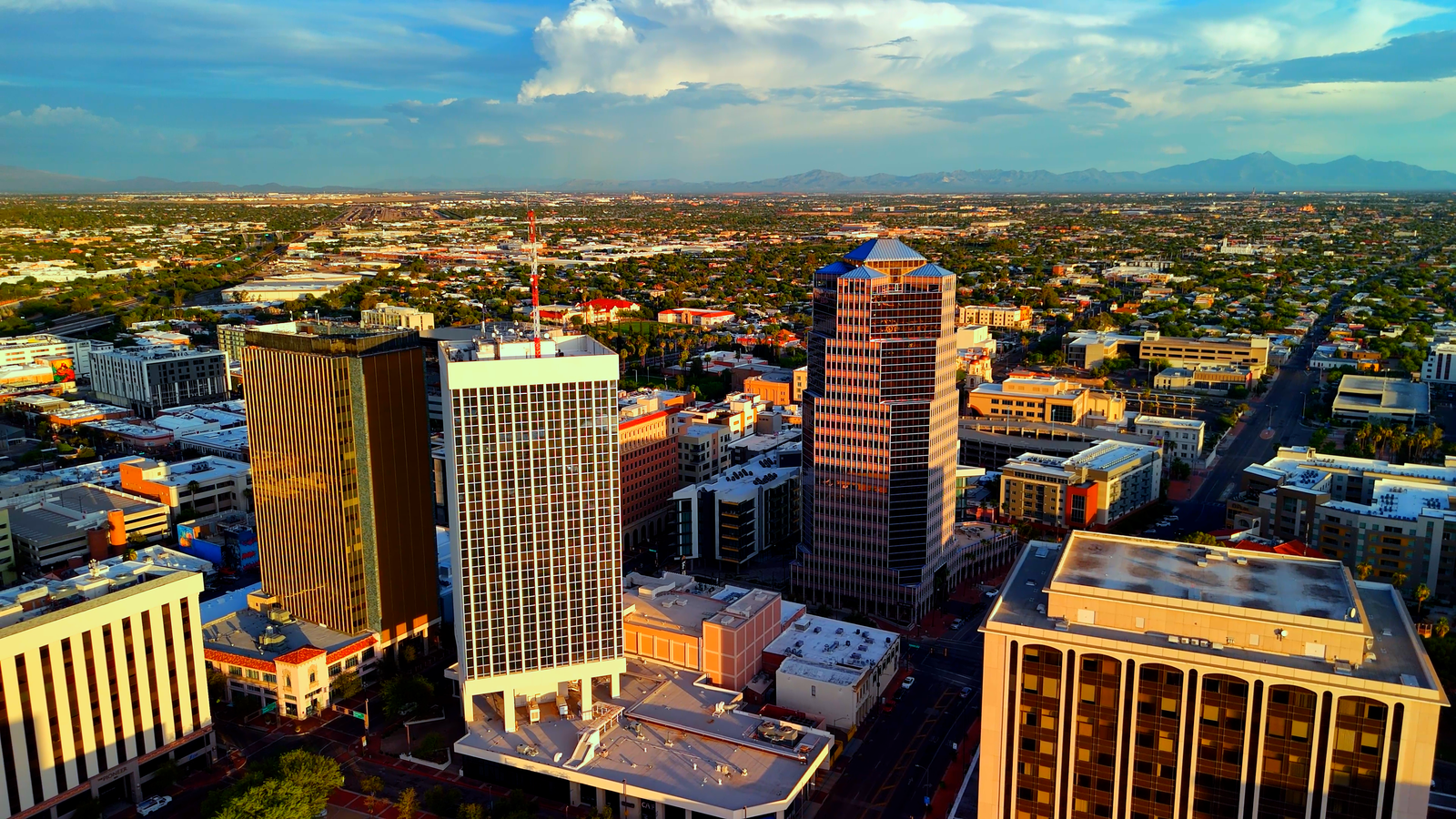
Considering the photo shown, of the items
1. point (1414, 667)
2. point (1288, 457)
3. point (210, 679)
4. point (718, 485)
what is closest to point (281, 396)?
point (210, 679)

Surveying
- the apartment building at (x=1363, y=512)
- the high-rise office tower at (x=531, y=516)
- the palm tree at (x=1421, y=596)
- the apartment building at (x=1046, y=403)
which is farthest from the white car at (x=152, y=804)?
the apartment building at (x=1046, y=403)

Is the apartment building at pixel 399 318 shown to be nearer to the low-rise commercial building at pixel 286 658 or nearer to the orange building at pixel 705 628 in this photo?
the low-rise commercial building at pixel 286 658

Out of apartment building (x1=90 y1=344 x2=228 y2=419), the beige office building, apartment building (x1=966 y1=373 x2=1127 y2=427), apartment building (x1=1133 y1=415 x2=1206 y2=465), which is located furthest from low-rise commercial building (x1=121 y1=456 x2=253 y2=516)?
apartment building (x1=1133 y1=415 x2=1206 y2=465)

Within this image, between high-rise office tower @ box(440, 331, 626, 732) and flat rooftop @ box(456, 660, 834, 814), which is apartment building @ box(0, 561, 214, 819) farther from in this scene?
flat rooftop @ box(456, 660, 834, 814)

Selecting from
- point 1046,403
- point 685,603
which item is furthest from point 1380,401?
point 685,603

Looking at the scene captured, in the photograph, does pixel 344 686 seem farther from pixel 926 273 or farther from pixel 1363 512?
pixel 1363 512

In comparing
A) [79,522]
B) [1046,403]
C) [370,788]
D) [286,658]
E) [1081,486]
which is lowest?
[370,788]
